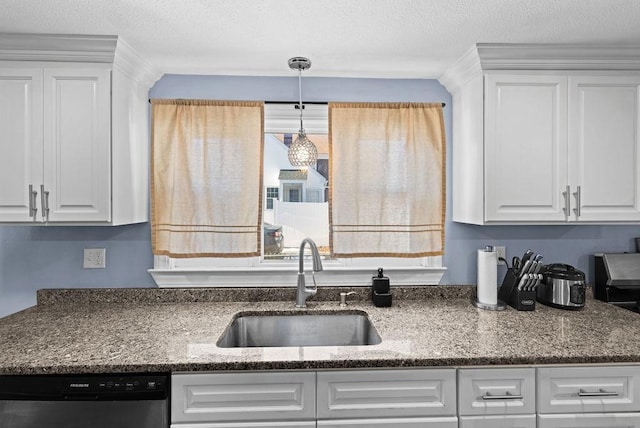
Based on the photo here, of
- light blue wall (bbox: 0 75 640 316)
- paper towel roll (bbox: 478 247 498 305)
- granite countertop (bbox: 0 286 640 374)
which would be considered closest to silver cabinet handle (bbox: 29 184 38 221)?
light blue wall (bbox: 0 75 640 316)

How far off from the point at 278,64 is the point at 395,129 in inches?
29.6

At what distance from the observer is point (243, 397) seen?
1431mm

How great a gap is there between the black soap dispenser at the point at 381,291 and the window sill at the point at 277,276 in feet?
0.42

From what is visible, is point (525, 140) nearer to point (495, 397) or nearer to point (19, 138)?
point (495, 397)

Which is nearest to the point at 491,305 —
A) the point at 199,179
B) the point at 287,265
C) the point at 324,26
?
the point at 287,265

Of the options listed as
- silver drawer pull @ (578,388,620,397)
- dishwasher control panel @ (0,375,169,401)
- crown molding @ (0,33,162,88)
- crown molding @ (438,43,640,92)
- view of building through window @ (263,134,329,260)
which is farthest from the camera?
view of building through window @ (263,134,329,260)

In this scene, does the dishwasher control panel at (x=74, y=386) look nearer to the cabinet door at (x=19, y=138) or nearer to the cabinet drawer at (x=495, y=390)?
the cabinet door at (x=19, y=138)

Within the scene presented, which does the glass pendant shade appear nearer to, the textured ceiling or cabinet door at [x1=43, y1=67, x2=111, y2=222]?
the textured ceiling

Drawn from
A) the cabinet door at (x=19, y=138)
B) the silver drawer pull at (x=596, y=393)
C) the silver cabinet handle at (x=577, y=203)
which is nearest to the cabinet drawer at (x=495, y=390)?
the silver drawer pull at (x=596, y=393)

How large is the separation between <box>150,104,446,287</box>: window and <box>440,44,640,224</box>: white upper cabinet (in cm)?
60

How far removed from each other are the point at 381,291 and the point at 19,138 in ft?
6.44

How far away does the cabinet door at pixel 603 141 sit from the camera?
1963 millimetres

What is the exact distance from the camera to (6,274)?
215 centimetres

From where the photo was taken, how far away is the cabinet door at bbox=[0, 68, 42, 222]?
1825 millimetres
